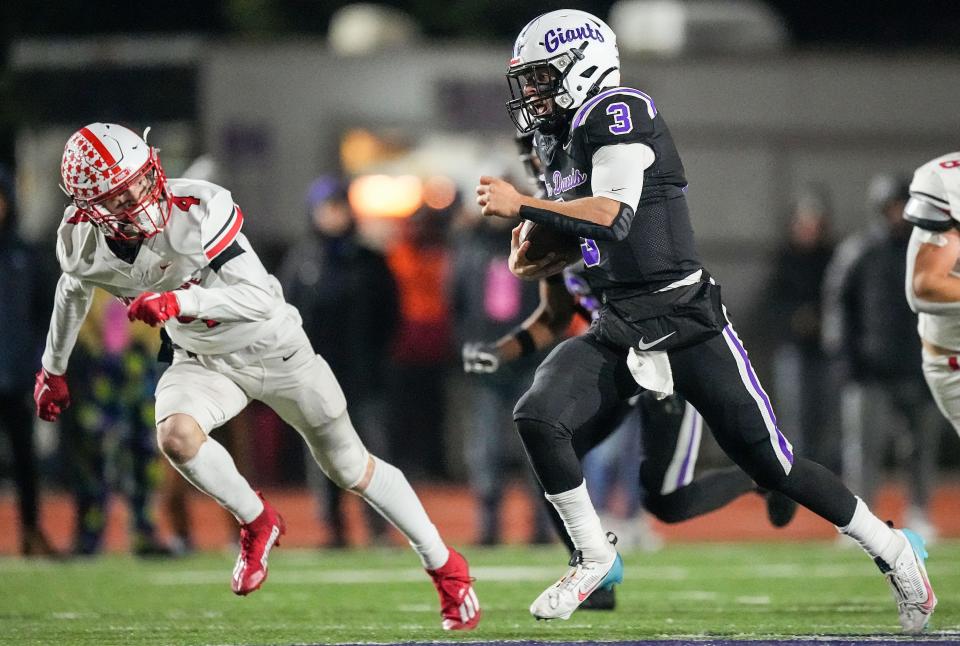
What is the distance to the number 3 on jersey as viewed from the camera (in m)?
5.37

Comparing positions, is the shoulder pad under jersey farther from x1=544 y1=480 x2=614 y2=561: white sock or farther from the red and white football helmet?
the red and white football helmet

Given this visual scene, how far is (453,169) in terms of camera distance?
13.2 m

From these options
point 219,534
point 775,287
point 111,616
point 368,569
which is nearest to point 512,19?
point 775,287

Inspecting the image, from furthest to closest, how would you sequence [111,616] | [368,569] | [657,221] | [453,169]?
[453,169]
[368,569]
[111,616]
[657,221]

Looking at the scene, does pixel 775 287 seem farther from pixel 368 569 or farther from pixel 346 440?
pixel 346 440

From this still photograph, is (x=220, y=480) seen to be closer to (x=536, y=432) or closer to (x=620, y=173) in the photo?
(x=536, y=432)

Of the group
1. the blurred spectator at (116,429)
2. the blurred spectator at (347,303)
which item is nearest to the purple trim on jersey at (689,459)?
the blurred spectator at (347,303)

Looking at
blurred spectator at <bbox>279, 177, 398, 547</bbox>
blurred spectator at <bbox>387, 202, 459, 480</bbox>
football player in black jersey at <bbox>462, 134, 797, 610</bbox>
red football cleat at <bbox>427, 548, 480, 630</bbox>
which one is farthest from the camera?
blurred spectator at <bbox>387, 202, 459, 480</bbox>

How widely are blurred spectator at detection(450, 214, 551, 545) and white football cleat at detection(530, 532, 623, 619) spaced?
12.9 ft

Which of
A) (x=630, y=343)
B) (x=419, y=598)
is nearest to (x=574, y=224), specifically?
(x=630, y=343)

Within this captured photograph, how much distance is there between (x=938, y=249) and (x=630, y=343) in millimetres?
1153

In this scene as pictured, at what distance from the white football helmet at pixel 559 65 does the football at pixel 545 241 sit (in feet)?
1.10

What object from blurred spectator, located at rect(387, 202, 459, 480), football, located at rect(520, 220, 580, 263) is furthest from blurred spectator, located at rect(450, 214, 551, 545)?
football, located at rect(520, 220, 580, 263)

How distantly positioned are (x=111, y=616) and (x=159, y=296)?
1.75 metres
